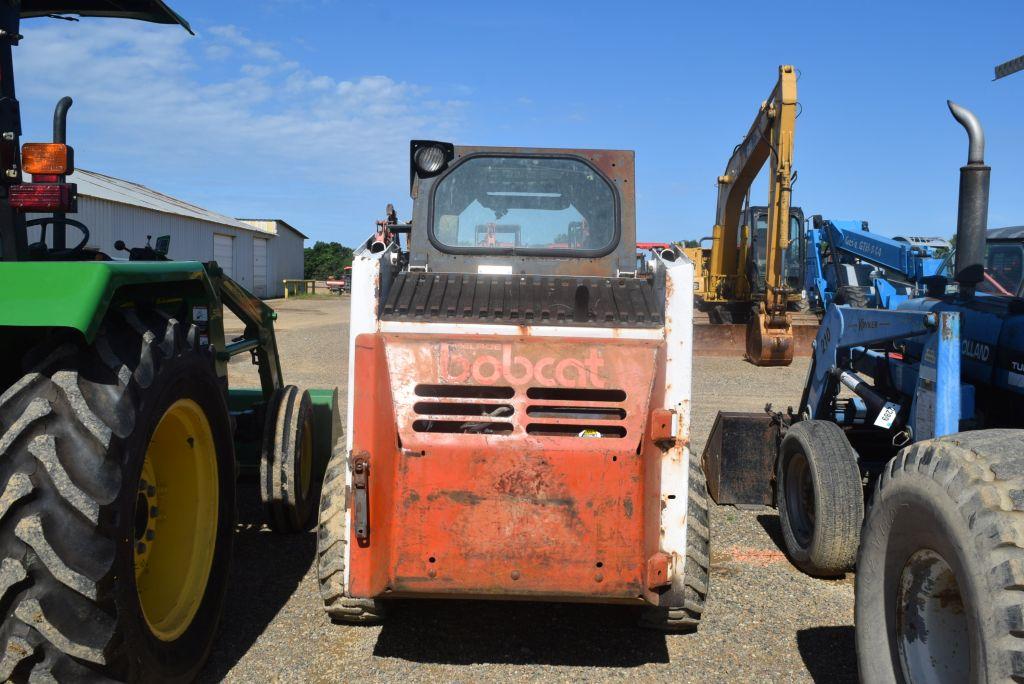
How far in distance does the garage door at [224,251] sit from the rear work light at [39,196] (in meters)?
28.7

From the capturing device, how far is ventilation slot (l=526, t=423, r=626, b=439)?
2988 millimetres

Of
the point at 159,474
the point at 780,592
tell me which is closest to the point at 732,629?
the point at 780,592

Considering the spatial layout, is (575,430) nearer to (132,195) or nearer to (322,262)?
(132,195)

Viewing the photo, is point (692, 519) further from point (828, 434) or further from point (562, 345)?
point (828, 434)

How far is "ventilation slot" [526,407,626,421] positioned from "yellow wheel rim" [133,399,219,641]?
1.30m

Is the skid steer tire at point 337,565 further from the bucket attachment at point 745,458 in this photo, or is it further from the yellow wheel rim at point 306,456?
the bucket attachment at point 745,458

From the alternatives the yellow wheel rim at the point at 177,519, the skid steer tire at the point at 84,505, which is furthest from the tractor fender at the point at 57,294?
the yellow wheel rim at the point at 177,519

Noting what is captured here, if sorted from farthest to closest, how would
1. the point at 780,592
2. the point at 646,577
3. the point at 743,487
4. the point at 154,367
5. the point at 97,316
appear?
1. the point at 743,487
2. the point at 780,592
3. the point at 646,577
4. the point at 154,367
5. the point at 97,316

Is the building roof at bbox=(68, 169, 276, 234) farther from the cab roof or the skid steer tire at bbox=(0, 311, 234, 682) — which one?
the skid steer tire at bbox=(0, 311, 234, 682)

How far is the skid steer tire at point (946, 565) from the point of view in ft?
6.50

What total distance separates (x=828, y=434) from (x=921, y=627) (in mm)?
2126

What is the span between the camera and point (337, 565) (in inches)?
128

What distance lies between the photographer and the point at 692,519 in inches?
128

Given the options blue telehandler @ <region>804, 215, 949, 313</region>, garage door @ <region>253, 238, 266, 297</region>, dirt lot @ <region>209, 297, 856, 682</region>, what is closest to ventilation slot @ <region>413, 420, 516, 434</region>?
dirt lot @ <region>209, 297, 856, 682</region>
